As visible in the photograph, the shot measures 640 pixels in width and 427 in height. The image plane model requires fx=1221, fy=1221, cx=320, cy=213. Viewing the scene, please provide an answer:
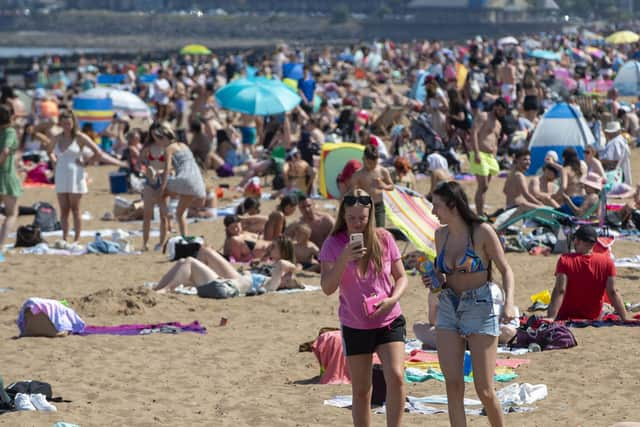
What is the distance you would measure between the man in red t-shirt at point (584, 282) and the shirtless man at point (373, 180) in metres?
2.62

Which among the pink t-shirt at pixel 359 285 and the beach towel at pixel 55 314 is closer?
the pink t-shirt at pixel 359 285

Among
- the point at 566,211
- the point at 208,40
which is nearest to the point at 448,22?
the point at 208,40

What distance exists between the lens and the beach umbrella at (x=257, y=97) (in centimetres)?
1680

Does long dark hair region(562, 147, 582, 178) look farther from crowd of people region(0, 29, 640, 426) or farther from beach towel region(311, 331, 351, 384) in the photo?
beach towel region(311, 331, 351, 384)

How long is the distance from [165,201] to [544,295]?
395cm

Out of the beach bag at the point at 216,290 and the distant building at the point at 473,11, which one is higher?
the beach bag at the point at 216,290

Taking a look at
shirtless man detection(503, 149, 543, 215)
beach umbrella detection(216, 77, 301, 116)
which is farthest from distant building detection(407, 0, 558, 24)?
shirtless man detection(503, 149, 543, 215)

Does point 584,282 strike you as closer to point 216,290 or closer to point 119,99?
point 216,290

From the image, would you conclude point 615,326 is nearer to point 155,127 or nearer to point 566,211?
point 566,211

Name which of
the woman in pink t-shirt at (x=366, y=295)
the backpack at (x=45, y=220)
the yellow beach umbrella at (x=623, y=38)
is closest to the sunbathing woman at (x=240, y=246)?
the backpack at (x=45, y=220)

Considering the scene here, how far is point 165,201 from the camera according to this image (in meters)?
11.1

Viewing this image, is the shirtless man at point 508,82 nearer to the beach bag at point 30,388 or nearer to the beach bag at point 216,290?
the beach bag at point 216,290

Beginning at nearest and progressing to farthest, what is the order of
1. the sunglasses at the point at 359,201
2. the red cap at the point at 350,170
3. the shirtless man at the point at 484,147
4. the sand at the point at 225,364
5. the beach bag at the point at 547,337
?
the sunglasses at the point at 359,201 < the sand at the point at 225,364 < the beach bag at the point at 547,337 < the red cap at the point at 350,170 < the shirtless man at the point at 484,147

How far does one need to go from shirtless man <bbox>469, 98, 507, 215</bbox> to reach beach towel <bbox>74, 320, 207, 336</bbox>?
4.89 meters
